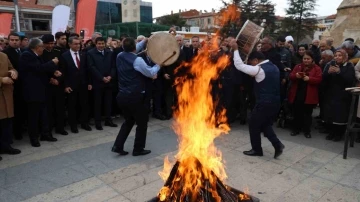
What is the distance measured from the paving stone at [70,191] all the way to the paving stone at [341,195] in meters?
3.06

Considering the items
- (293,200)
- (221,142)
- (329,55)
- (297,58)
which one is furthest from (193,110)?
(297,58)

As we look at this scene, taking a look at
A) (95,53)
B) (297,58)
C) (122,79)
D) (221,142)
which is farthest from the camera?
(297,58)

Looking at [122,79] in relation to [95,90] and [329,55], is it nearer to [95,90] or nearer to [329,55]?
[95,90]

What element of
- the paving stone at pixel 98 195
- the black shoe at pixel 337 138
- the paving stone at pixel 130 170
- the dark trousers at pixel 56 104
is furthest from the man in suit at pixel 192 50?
the paving stone at pixel 98 195

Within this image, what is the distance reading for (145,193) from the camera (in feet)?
12.7

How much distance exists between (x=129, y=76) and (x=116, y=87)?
8.92 feet

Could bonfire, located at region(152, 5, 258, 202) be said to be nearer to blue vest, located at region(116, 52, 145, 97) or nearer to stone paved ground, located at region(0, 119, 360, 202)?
stone paved ground, located at region(0, 119, 360, 202)

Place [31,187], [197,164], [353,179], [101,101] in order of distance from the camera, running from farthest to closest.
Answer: [101,101] < [353,179] < [31,187] < [197,164]

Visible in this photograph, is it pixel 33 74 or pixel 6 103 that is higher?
pixel 33 74

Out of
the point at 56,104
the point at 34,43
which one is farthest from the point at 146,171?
the point at 34,43

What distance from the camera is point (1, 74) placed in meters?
5.15

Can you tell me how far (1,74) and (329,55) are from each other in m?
6.88

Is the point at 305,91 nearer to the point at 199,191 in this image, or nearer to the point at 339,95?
the point at 339,95

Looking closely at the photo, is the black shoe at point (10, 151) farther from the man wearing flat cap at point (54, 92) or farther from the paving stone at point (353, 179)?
the paving stone at point (353, 179)
